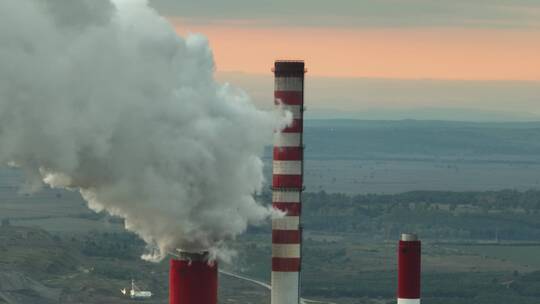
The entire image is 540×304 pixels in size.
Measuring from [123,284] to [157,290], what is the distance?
8627 millimetres

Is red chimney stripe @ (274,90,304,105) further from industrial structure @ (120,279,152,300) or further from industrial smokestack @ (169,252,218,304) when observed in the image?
industrial structure @ (120,279,152,300)

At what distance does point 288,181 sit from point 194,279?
12.0 metres

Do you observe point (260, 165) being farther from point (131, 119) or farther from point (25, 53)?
point (25, 53)

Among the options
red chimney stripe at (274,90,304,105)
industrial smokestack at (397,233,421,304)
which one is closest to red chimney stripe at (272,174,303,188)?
red chimney stripe at (274,90,304,105)

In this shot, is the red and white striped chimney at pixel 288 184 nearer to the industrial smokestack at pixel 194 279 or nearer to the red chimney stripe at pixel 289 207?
the red chimney stripe at pixel 289 207

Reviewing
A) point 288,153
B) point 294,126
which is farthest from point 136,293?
point 294,126

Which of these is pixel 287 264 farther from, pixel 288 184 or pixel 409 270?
pixel 409 270

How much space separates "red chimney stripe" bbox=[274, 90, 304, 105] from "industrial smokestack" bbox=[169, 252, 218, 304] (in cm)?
1218

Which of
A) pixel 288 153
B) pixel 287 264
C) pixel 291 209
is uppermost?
pixel 288 153

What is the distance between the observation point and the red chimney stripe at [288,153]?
254ft

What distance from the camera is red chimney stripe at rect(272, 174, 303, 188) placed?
255 feet

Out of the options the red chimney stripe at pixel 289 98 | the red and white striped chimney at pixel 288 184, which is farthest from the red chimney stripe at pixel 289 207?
the red chimney stripe at pixel 289 98

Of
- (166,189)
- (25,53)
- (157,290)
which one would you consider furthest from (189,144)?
(157,290)

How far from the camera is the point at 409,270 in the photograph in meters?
75.4
